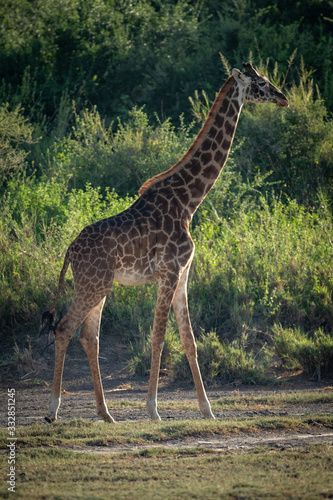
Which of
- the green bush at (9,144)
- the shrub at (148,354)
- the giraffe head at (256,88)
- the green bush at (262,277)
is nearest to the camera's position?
the giraffe head at (256,88)

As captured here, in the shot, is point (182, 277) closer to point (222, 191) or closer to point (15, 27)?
point (222, 191)

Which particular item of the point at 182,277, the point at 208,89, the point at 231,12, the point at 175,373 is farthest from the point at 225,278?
the point at 231,12

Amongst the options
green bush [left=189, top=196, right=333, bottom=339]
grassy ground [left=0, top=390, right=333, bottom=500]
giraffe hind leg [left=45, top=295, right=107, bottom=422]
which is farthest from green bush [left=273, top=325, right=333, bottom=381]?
giraffe hind leg [left=45, top=295, right=107, bottom=422]

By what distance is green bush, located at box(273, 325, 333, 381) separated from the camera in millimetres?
8352

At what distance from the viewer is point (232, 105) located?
708cm

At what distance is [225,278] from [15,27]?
38.5 ft

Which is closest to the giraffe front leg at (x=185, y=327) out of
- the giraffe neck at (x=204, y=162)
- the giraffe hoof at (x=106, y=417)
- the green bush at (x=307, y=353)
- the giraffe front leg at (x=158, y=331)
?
the giraffe front leg at (x=158, y=331)

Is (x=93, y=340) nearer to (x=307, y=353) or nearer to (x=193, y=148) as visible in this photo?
(x=193, y=148)

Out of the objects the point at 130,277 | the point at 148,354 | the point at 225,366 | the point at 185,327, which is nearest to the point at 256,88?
the point at 130,277

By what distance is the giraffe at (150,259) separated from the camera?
247 inches

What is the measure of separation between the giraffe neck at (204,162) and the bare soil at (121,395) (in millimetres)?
2099

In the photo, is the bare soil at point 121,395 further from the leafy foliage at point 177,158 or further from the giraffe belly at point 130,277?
the giraffe belly at point 130,277

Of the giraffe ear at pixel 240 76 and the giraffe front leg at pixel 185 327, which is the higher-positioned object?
the giraffe ear at pixel 240 76

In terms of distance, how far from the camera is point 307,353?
331 inches
